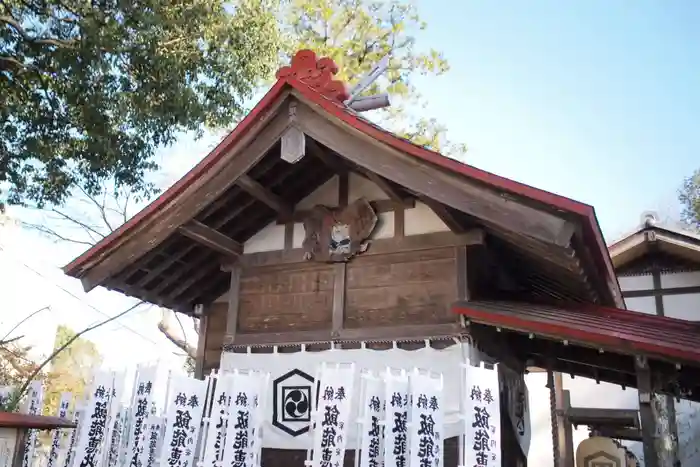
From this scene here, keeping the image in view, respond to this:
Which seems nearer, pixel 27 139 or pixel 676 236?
pixel 27 139

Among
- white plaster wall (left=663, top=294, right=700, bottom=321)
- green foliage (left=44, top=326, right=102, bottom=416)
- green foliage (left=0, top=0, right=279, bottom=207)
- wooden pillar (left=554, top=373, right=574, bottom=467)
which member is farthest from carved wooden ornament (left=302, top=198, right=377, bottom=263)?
white plaster wall (left=663, top=294, right=700, bottom=321)

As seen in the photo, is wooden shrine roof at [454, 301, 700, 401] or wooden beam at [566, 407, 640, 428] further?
wooden beam at [566, 407, 640, 428]

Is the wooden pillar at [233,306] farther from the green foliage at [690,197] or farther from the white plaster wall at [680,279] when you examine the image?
the green foliage at [690,197]

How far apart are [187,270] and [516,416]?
465cm

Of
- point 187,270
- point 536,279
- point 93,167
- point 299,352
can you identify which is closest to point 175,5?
point 93,167

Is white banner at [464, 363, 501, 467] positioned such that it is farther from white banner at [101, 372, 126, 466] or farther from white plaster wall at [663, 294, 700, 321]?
white plaster wall at [663, 294, 700, 321]

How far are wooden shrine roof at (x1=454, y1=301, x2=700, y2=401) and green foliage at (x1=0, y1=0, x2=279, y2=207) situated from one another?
7918 millimetres

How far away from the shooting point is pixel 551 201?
528cm

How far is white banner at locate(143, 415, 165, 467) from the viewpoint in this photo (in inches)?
247

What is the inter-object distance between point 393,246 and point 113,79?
285 inches

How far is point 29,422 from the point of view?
20.2ft

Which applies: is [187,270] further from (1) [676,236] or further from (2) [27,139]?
(1) [676,236]

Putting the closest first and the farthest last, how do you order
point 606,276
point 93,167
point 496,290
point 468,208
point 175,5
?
point 468,208 < point 606,276 < point 496,290 < point 175,5 < point 93,167

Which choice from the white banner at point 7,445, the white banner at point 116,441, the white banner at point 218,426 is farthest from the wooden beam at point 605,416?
the white banner at point 7,445
